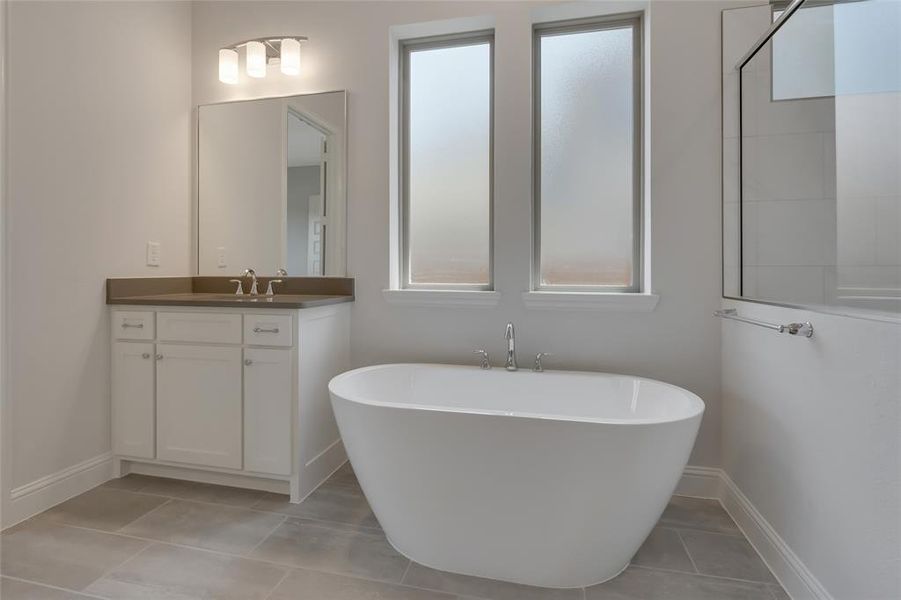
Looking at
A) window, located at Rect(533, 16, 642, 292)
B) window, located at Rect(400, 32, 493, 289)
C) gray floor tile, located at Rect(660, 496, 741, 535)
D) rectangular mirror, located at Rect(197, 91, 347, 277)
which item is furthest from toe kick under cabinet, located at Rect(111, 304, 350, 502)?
gray floor tile, located at Rect(660, 496, 741, 535)

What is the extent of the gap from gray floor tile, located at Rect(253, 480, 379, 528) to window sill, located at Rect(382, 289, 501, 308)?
96 cm

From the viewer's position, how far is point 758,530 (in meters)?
1.67

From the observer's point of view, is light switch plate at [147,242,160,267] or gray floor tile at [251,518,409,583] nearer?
gray floor tile at [251,518,409,583]

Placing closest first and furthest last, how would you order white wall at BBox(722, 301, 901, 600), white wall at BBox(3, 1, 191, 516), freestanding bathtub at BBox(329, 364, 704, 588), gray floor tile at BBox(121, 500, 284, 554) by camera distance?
white wall at BBox(722, 301, 901, 600)
freestanding bathtub at BBox(329, 364, 704, 588)
gray floor tile at BBox(121, 500, 284, 554)
white wall at BBox(3, 1, 191, 516)

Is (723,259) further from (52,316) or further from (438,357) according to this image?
(52,316)

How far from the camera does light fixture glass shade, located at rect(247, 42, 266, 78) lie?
99.3 inches

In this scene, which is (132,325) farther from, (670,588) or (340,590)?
(670,588)

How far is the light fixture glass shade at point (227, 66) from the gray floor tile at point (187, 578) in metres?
2.39

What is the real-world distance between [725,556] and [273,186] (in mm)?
2740

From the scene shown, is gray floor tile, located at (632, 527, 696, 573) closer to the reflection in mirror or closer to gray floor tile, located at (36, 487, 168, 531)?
the reflection in mirror

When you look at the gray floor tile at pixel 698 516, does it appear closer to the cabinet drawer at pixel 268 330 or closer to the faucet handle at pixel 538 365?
the faucet handle at pixel 538 365

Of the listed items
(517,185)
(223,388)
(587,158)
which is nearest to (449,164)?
(517,185)

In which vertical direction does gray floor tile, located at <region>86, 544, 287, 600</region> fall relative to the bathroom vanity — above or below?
below

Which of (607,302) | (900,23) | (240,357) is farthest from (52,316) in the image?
(900,23)
